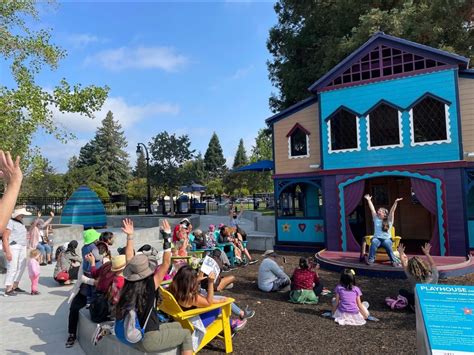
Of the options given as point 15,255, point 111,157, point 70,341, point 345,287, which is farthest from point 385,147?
point 111,157

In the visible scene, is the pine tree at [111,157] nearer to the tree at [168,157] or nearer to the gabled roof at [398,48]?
the tree at [168,157]

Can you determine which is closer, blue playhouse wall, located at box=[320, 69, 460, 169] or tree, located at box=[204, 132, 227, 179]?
blue playhouse wall, located at box=[320, 69, 460, 169]

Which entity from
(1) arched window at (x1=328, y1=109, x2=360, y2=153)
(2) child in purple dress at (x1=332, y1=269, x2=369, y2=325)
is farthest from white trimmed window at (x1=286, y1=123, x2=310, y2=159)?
(2) child in purple dress at (x1=332, y1=269, x2=369, y2=325)

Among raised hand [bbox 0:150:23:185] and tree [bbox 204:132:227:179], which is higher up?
tree [bbox 204:132:227:179]

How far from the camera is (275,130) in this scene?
43.1 ft

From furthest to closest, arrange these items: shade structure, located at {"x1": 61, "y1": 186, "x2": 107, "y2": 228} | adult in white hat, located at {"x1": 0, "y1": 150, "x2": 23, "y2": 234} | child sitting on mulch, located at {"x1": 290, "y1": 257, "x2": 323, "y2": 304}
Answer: shade structure, located at {"x1": 61, "y1": 186, "x2": 107, "y2": 228} → child sitting on mulch, located at {"x1": 290, "y1": 257, "x2": 323, "y2": 304} → adult in white hat, located at {"x1": 0, "y1": 150, "x2": 23, "y2": 234}

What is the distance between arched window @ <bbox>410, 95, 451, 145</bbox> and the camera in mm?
9828

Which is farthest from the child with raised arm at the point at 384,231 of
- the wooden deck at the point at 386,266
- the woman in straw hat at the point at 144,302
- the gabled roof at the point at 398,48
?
the woman in straw hat at the point at 144,302

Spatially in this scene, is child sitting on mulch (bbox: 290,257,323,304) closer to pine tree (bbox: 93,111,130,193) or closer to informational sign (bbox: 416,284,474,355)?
informational sign (bbox: 416,284,474,355)

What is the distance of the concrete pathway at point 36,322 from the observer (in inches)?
193

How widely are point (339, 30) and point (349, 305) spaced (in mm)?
16532

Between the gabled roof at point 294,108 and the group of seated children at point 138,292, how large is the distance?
325 inches

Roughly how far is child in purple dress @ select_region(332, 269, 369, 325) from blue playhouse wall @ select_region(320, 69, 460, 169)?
589cm

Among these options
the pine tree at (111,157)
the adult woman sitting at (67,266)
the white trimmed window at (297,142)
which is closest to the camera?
the adult woman sitting at (67,266)
